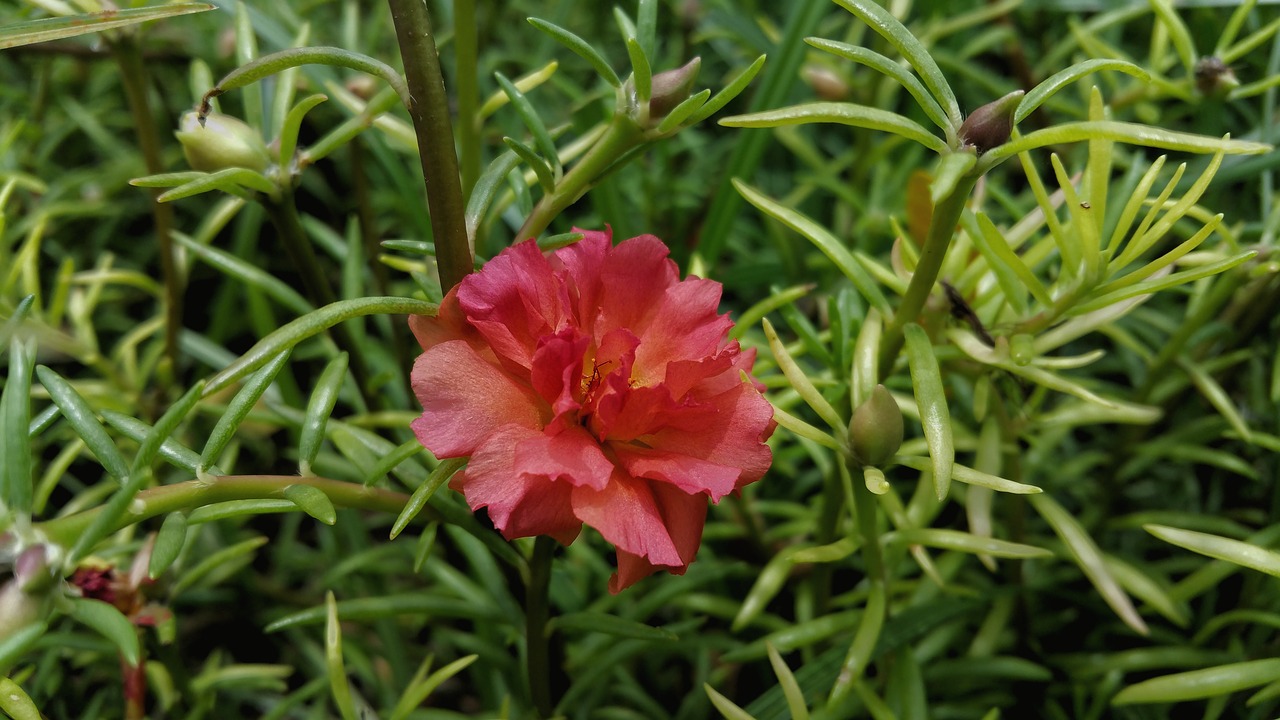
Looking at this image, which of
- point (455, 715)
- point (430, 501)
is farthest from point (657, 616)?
point (430, 501)

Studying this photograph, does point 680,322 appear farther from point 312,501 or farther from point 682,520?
point 312,501

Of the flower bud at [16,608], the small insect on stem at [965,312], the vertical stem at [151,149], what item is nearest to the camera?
the flower bud at [16,608]

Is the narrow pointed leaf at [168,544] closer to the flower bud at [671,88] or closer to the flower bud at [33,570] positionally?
the flower bud at [33,570]

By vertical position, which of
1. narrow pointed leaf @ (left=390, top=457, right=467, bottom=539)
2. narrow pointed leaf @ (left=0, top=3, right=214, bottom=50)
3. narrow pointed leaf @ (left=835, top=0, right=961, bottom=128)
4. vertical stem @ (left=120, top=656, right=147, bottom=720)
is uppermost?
narrow pointed leaf @ (left=0, top=3, right=214, bottom=50)

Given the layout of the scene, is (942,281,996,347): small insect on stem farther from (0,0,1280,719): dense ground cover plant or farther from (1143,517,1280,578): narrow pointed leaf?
(1143,517,1280,578): narrow pointed leaf

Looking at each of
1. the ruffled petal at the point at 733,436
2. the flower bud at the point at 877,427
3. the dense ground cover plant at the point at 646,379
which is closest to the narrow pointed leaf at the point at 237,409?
the dense ground cover plant at the point at 646,379

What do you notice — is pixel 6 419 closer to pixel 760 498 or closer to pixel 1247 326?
pixel 760 498

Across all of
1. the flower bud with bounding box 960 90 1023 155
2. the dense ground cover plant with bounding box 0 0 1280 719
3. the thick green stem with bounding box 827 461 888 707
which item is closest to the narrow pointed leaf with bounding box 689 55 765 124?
the dense ground cover plant with bounding box 0 0 1280 719
